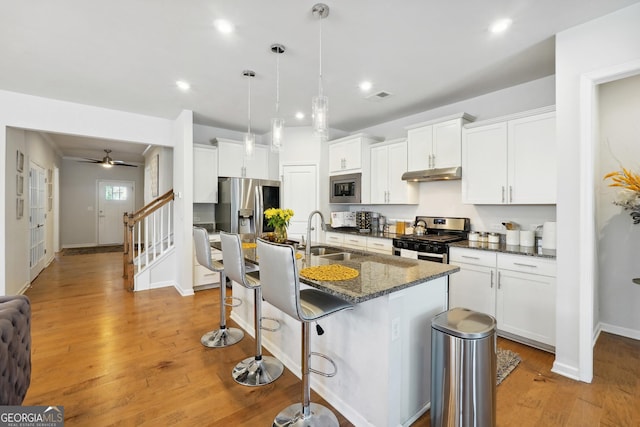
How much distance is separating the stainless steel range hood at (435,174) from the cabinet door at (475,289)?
111cm

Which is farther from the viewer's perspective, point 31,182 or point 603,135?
point 31,182

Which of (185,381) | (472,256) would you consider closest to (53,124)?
(185,381)

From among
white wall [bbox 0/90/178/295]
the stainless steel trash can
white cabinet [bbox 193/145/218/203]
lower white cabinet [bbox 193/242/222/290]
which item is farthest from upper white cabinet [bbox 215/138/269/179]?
the stainless steel trash can

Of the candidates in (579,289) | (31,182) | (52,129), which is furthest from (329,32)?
(31,182)

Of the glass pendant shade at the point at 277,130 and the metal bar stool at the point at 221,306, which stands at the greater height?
the glass pendant shade at the point at 277,130

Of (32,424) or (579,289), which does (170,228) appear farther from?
(579,289)

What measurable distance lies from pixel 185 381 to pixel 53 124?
3.88 meters

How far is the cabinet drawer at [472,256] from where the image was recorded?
9.76ft

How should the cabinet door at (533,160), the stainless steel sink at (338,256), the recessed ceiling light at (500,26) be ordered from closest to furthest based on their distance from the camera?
1. the recessed ceiling light at (500,26)
2. the stainless steel sink at (338,256)
3. the cabinet door at (533,160)

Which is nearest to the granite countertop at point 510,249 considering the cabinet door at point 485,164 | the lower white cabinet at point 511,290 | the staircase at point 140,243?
the lower white cabinet at point 511,290

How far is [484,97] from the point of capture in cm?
369

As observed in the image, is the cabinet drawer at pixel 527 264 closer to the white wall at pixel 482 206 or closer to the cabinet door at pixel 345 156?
the white wall at pixel 482 206

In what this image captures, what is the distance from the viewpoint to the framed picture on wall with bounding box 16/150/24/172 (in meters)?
4.12

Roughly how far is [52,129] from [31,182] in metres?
1.89
